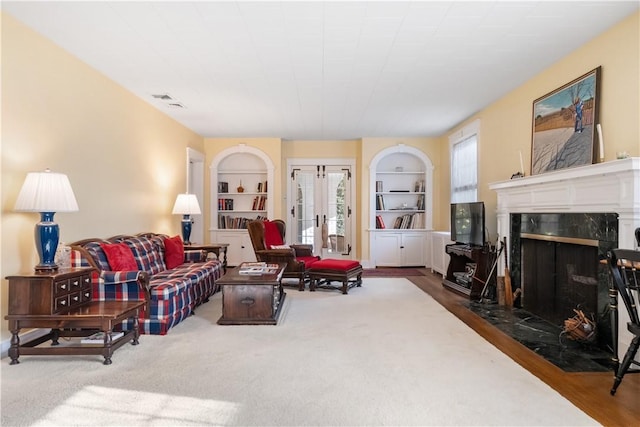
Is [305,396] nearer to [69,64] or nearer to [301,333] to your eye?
[301,333]

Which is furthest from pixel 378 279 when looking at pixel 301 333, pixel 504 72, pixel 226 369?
pixel 226 369

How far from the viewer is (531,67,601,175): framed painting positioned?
329 centimetres

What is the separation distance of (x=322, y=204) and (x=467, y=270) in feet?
11.4

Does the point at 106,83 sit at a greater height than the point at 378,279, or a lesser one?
greater

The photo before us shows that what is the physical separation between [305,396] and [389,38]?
9.49ft

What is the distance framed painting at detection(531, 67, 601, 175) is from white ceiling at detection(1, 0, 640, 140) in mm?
369

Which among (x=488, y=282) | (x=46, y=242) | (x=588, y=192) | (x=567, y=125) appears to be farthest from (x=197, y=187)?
(x=588, y=192)

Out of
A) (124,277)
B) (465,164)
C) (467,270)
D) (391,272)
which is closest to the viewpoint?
(124,277)

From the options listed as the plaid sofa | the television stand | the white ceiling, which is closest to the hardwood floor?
the television stand

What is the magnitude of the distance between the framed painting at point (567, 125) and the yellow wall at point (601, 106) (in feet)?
0.27

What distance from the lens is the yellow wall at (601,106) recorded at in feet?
9.50

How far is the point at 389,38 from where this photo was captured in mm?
3260

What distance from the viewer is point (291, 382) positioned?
241 centimetres

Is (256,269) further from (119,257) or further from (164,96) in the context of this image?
(164,96)
